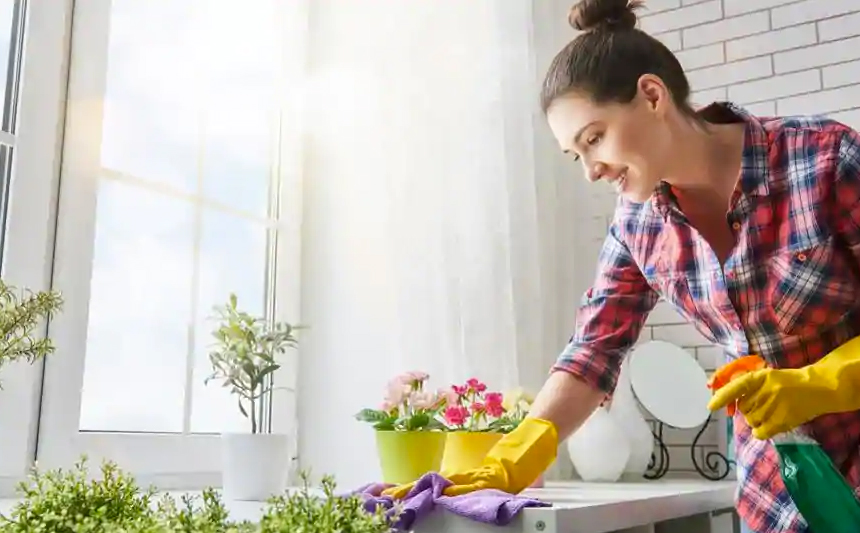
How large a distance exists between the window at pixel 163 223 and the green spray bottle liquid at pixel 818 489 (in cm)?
105

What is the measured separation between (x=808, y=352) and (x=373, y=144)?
1010 mm

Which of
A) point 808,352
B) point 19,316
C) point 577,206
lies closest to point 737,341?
point 808,352

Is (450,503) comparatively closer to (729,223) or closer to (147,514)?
(147,514)

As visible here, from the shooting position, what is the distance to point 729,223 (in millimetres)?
1254

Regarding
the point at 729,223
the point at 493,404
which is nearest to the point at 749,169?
the point at 729,223

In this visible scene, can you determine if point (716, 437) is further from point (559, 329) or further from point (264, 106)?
point (264, 106)

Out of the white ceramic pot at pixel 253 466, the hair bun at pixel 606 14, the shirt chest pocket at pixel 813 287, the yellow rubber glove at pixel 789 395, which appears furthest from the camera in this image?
the white ceramic pot at pixel 253 466

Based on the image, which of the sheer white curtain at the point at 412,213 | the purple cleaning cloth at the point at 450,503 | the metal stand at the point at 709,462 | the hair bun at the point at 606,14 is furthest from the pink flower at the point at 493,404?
the metal stand at the point at 709,462

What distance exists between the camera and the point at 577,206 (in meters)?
2.37

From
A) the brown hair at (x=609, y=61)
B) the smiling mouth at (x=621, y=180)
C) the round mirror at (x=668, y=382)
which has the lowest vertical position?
the round mirror at (x=668, y=382)

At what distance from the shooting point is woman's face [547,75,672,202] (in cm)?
122

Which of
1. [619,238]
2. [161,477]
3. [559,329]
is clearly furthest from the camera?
[559,329]

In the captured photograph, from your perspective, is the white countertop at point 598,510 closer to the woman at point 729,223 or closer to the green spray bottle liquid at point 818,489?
the woman at point 729,223

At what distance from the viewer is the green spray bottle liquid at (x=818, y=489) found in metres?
1.11
